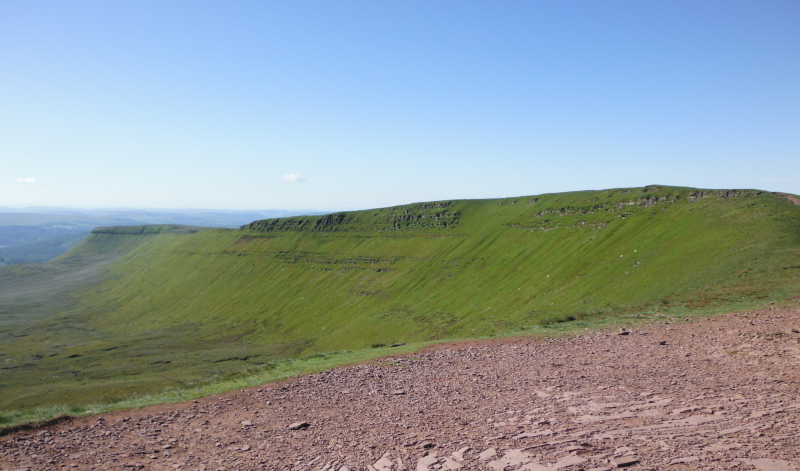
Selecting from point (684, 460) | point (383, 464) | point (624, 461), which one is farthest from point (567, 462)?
point (383, 464)

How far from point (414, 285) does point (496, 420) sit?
8382 cm

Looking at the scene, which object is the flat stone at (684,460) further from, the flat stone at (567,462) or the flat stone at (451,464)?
the flat stone at (451,464)

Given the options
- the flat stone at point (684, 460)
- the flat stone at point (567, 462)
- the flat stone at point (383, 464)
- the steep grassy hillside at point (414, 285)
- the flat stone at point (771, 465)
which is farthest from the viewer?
the steep grassy hillside at point (414, 285)

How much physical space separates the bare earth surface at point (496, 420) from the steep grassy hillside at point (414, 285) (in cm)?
927

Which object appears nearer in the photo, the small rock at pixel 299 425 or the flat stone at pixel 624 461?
the flat stone at pixel 624 461

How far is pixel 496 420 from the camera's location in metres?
13.5

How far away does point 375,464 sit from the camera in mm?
11281

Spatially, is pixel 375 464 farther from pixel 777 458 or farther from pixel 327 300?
pixel 327 300

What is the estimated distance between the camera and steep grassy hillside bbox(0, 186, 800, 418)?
161 feet

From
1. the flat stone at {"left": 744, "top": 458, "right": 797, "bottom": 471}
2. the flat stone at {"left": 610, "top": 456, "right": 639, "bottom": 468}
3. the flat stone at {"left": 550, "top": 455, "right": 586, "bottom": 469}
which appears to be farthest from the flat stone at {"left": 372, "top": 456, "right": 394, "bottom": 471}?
the flat stone at {"left": 744, "top": 458, "right": 797, "bottom": 471}

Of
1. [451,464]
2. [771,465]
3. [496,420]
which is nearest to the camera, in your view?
[771,465]

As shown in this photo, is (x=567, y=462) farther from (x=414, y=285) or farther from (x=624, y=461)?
(x=414, y=285)

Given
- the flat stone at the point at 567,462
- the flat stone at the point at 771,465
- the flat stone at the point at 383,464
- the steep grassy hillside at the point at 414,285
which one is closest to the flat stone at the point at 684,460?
the flat stone at the point at 771,465

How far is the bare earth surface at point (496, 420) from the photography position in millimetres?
10742
